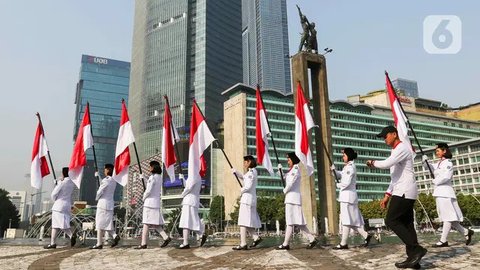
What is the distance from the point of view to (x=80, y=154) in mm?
13070

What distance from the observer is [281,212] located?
215 ft

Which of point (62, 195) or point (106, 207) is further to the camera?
point (62, 195)

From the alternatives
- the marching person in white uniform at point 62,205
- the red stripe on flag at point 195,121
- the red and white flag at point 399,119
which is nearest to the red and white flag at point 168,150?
the red stripe on flag at point 195,121

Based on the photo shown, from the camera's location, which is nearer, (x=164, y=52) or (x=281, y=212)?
(x=281, y=212)

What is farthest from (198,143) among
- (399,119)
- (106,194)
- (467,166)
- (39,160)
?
(467,166)

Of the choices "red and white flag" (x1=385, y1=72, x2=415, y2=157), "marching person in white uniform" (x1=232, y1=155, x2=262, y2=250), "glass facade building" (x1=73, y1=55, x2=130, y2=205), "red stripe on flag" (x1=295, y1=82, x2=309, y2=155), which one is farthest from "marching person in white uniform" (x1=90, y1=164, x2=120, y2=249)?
"glass facade building" (x1=73, y1=55, x2=130, y2=205)

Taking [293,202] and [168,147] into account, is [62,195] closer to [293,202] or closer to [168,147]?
[168,147]

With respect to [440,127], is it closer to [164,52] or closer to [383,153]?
[383,153]

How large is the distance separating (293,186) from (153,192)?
4097 mm

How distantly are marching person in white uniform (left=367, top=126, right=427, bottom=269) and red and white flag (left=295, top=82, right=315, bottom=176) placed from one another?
566cm

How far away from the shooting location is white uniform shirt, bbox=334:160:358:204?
9523mm

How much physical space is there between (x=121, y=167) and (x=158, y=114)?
12035 cm

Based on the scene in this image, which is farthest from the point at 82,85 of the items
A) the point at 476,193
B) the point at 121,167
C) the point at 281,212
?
the point at 121,167

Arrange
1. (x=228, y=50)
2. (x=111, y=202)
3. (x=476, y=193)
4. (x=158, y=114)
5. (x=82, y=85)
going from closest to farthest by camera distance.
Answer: (x=111, y=202) < (x=476, y=193) < (x=158, y=114) < (x=228, y=50) < (x=82, y=85)
